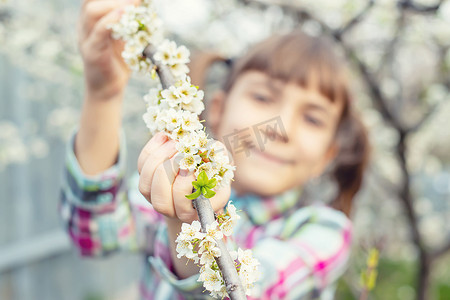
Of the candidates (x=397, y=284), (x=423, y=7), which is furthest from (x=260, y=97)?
(x=397, y=284)

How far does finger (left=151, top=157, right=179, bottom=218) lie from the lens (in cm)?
50

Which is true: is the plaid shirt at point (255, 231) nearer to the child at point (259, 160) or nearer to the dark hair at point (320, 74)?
the child at point (259, 160)

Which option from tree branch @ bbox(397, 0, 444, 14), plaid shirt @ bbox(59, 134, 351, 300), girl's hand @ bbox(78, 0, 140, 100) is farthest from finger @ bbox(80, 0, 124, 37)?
tree branch @ bbox(397, 0, 444, 14)

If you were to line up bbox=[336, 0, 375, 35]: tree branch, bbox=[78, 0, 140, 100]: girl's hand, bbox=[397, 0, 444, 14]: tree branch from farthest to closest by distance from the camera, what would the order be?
bbox=[336, 0, 375, 35]: tree branch, bbox=[397, 0, 444, 14]: tree branch, bbox=[78, 0, 140, 100]: girl's hand

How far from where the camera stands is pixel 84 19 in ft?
2.72

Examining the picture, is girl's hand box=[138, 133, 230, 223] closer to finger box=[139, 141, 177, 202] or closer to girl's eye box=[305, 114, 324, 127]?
finger box=[139, 141, 177, 202]

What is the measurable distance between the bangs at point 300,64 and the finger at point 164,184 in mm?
639

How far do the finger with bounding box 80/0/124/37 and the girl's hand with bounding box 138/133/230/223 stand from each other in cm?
39

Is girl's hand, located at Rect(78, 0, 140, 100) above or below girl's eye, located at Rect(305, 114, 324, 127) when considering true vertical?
above

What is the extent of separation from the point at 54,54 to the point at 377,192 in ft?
12.0

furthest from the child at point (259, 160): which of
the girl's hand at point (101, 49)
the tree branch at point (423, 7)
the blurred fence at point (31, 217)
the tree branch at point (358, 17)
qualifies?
the blurred fence at point (31, 217)

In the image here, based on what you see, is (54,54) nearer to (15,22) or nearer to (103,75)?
(15,22)

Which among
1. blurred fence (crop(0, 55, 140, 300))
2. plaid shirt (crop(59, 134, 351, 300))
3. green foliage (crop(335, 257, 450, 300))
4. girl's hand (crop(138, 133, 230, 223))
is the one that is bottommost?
green foliage (crop(335, 257, 450, 300))

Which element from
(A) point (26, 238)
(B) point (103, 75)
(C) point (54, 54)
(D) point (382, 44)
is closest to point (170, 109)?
(B) point (103, 75)
